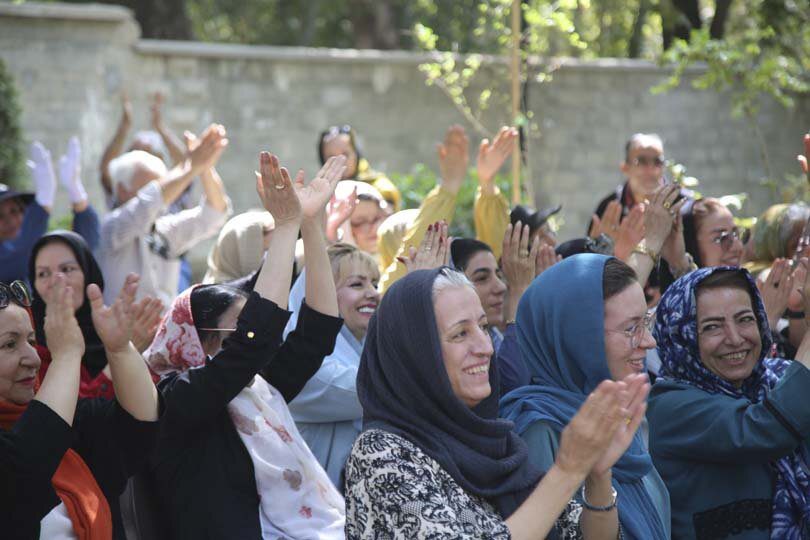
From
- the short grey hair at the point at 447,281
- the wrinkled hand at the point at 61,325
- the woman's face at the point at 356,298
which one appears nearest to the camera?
the short grey hair at the point at 447,281

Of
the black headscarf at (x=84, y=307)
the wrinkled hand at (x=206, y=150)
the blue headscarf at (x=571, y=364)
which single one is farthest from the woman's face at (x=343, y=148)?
the blue headscarf at (x=571, y=364)

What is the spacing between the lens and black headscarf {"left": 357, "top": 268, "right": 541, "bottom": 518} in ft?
10.1

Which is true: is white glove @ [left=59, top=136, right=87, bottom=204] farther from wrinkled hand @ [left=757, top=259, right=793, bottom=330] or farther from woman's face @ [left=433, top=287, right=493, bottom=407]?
woman's face @ [left=433, top=287, right=493, bottom=407]

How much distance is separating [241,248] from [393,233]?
0.80 meters

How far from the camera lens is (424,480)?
2.95m

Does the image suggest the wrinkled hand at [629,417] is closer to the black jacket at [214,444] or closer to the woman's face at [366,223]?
the black jacket at [214,444]

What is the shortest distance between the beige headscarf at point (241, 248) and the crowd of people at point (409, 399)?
631mm

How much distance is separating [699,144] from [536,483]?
41.4ft

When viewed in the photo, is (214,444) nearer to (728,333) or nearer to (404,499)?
(404,499)

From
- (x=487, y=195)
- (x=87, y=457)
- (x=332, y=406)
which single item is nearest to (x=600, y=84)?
(x=487, y=195)

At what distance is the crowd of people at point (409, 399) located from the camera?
3.06m

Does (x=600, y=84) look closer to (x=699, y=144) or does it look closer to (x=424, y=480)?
(x=699, y=144)

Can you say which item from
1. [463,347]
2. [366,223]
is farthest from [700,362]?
[366,223]

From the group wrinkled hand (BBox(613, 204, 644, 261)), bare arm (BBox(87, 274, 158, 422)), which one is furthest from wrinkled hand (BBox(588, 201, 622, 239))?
bare arm (BBox(87, 274, 158, 422))
